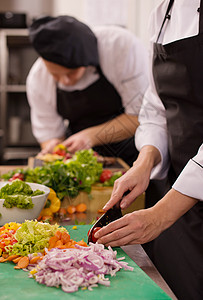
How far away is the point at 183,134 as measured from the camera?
1390mm

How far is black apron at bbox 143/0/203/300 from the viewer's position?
1292 mm

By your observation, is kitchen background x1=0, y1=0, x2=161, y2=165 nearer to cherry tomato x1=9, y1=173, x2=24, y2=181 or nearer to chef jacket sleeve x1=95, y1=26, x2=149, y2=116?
chef jacket sleeve x1=95, y1=26, x2=149, y2=116

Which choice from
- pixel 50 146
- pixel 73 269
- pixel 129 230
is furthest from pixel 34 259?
pixel 50 146

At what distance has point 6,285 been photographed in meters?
0.90

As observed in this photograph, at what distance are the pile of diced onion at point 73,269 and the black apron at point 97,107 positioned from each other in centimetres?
162

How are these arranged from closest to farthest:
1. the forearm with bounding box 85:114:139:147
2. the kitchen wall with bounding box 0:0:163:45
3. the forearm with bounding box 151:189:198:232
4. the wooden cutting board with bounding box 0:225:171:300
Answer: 1. the wooden cutting board with bounding box 0:225:171:300
2. the forearm with bounding box 151:189:198:232
3. the forearm with bounding box 85:114:139:147
4. the kitchen wall with bounding box 0:0:163:45

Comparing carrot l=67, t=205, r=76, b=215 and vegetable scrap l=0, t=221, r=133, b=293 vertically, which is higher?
vegetable scrap l=0, t=221, r=133, b=293

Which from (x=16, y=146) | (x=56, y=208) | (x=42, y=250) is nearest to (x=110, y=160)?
(x=56, y=208)

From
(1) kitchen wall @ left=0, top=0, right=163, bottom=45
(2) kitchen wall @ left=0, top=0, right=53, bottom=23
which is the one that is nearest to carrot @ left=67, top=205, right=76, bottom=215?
(1) kitchen wall @ left=0, top=0, right=163, bottom=45

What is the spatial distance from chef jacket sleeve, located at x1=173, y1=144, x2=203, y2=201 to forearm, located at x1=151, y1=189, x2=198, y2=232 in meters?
0.02

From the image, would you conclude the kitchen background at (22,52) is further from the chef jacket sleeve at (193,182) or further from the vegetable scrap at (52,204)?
the chef jacket sleeve at (193,182)

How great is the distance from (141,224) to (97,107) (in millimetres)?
1709

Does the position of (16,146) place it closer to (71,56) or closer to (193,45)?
(71,56)

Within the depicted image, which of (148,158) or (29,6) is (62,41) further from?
(29,6)
